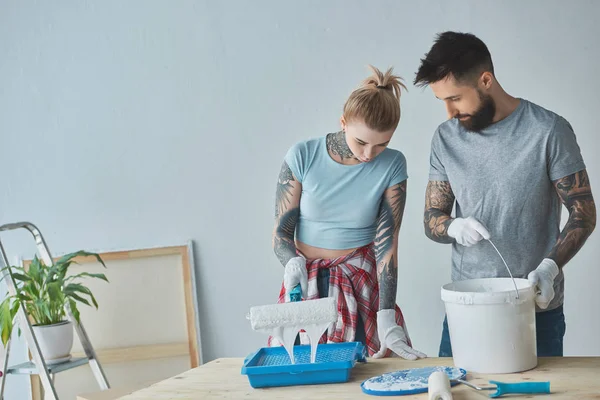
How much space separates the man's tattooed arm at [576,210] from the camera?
1776 mm

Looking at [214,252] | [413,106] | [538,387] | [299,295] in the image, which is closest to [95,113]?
[214,252]

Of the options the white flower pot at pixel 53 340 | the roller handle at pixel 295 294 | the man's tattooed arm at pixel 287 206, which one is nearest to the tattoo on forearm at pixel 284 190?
the man's tattooed arm at pixel 287 206

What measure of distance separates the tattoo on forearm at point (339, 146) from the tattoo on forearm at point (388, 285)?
332 millimetres

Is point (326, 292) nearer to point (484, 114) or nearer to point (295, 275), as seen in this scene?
point (295, 275)

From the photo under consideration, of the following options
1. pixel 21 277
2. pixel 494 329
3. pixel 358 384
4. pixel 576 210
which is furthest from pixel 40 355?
pixel 576 210

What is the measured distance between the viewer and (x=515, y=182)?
6.14 ft

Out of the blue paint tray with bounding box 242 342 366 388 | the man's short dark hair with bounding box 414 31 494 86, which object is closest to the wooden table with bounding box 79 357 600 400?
the blue paint tray with bounding box 242 342 366 388

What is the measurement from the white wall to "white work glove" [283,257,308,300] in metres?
1.17

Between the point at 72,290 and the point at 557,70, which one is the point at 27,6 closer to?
the point at 72,290

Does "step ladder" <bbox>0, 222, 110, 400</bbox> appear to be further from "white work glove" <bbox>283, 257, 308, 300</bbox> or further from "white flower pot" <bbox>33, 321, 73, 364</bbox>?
"white work glove" <bbox>283, 257, 308, 300</bbox>

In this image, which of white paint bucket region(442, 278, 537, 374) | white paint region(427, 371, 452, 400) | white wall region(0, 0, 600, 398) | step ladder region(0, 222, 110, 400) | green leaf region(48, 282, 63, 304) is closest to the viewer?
white paint region(427, 371, 452, 400)

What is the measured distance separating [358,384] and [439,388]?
9.5 inches

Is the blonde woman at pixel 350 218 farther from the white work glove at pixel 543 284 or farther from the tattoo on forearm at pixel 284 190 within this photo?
the white work glove at pixel 543 284

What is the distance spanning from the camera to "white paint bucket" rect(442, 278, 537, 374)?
1.50 metres
